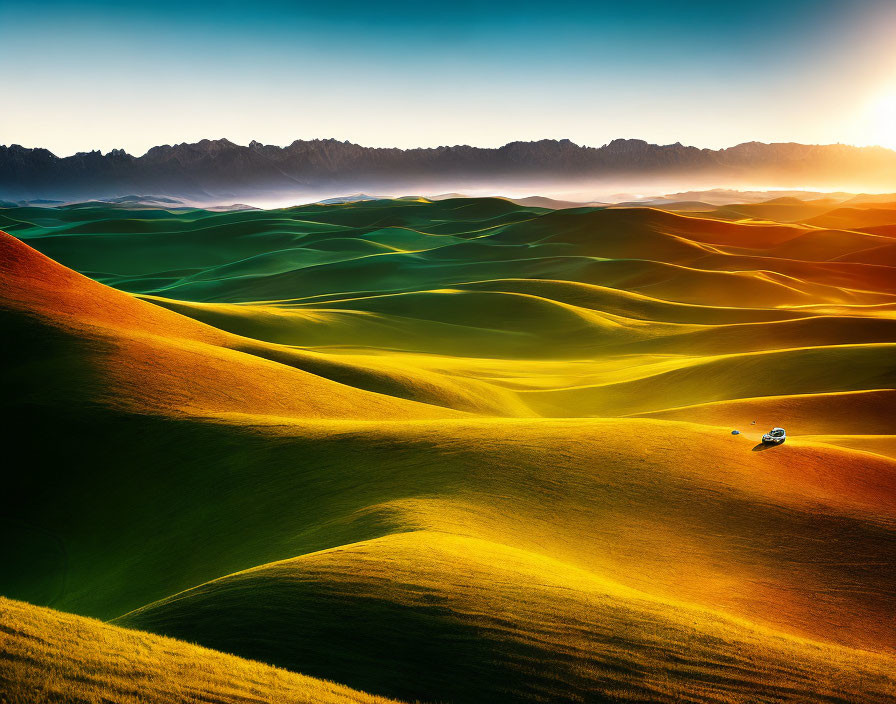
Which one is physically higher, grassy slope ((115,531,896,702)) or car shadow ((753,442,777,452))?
grassy slope ((115,531,896,702))

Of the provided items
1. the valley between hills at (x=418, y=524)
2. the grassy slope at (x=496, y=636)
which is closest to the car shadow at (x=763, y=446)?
the valley between hills at (x=418, y=524)

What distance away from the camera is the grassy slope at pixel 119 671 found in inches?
303

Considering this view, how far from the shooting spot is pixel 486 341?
209 feet

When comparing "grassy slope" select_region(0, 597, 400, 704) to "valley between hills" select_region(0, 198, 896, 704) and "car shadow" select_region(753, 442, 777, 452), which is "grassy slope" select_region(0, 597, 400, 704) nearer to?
"valley between hills" select_region(0, 198, 896, 704)

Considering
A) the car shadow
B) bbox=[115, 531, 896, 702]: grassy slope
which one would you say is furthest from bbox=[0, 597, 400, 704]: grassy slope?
the car shadow

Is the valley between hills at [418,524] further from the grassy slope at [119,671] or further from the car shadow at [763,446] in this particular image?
the car shadow at [763,446]

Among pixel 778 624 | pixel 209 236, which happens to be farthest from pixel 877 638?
pixel 209 236

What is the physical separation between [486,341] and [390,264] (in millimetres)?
49312

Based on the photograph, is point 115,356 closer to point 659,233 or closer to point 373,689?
point 373,689

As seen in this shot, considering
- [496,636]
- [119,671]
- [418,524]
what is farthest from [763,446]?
[119,671]

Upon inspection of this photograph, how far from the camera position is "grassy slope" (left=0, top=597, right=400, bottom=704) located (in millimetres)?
7703

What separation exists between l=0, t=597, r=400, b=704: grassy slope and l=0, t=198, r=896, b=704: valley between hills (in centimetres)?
5

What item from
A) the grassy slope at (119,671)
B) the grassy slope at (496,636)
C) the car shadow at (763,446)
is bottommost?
the car shadow at (763,446)

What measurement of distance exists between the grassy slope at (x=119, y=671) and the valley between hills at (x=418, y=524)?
0.15 feet
